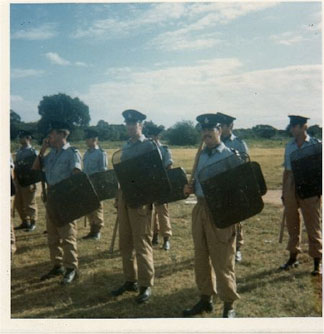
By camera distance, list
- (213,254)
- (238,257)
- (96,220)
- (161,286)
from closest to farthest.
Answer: (213,254) → (161,286) → (238,257) → (96,220)

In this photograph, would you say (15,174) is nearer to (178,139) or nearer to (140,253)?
(140,253)

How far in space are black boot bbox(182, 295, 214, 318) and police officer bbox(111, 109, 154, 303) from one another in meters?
0.59

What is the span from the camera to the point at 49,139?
5695mm

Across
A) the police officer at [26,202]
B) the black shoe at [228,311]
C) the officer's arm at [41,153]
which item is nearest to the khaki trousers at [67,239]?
the officer's arm at [41,153]

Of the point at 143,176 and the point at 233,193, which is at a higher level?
the point at 143,176

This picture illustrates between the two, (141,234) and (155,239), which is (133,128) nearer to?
(141,234)

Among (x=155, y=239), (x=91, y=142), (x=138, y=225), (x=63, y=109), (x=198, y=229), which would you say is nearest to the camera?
(x=198, y=229)

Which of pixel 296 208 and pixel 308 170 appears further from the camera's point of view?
pixel 296 208

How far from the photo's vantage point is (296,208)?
5.79 meters

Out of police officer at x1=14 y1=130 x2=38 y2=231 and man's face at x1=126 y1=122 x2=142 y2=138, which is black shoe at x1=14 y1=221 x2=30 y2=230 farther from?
man's face at x1=126 y1=122 x2=142 y2=138

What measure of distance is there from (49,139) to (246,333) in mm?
3652

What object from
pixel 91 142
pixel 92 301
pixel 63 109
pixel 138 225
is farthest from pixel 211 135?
pixel 63 109

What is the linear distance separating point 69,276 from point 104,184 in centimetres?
228
